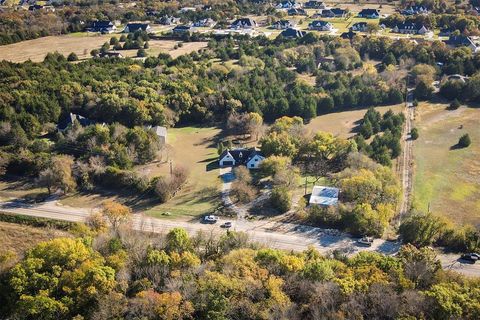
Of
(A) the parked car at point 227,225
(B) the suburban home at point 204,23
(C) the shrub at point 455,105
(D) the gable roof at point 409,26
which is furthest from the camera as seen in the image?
(B) the suburban home at point 204,23

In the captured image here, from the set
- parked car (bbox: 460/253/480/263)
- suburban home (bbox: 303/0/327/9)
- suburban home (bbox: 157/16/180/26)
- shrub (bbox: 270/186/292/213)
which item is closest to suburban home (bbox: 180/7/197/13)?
suburban home (bbox: 157/16/180/26)

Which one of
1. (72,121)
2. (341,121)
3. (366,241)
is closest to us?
(366,241)

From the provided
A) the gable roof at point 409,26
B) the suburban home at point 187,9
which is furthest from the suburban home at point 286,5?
the gable roof at point 409,26

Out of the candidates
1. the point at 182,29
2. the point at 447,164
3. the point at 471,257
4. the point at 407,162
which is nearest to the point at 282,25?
the point at 182,29

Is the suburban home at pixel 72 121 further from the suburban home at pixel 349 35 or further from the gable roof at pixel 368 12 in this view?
the gable roof at pixel 368 12

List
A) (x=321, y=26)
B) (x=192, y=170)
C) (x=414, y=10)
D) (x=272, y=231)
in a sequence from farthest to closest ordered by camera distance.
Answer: (x=414, y=10), (x=321, y=26), (x=192, y=170), (x=272, y=231)

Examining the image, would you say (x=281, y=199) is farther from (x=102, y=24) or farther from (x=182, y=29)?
(x=102, y=24)

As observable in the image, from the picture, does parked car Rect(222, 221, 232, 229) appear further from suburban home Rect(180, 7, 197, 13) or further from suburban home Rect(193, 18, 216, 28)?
suburban home Rect(180, 7, 197, 13)
